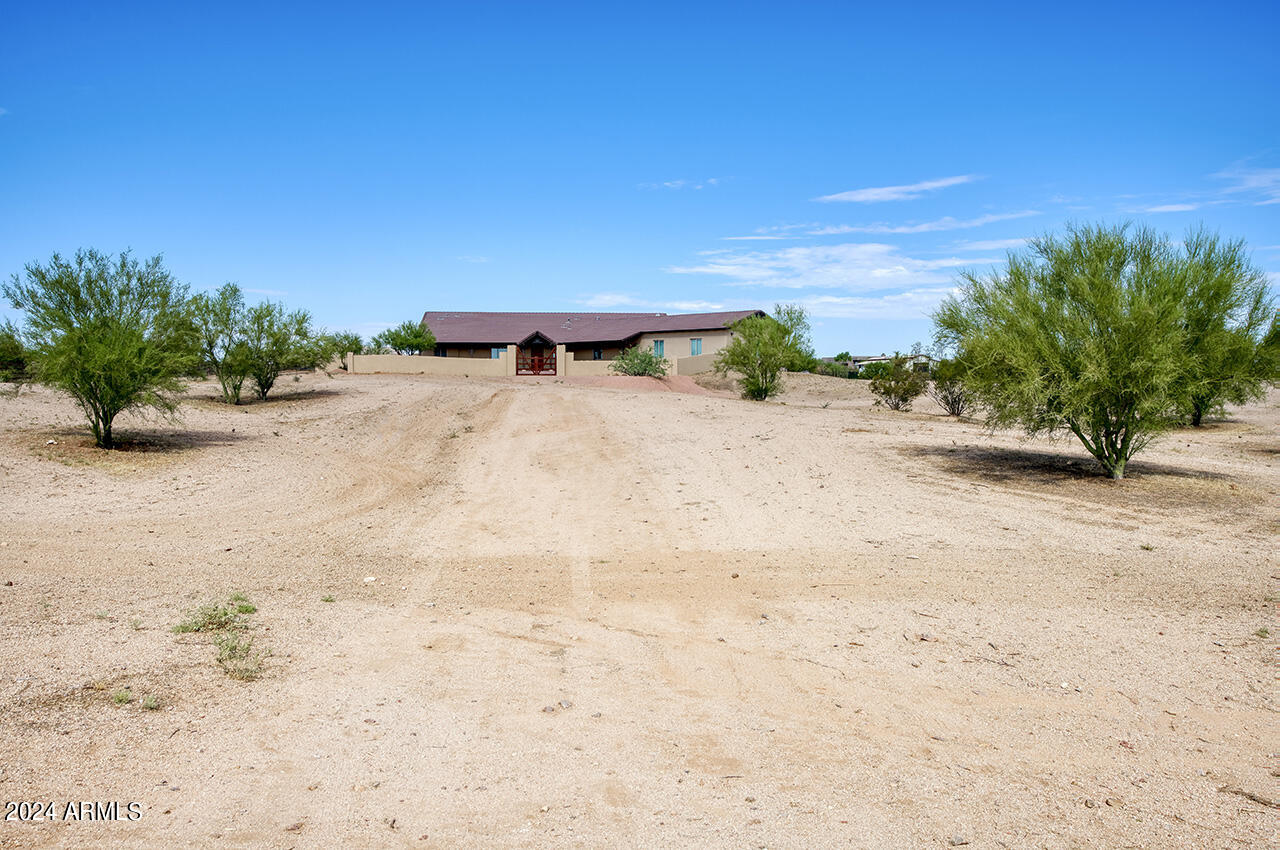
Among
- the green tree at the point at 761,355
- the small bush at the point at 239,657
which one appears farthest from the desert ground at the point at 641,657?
the green tree at the point at 761,355

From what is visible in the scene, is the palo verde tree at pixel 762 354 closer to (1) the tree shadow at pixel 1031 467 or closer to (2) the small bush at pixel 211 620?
(1) the tree shadow at pixel 1031 467

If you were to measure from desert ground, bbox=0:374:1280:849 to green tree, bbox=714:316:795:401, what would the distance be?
23214mm

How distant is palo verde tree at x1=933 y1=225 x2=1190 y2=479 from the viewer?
46.1 ft

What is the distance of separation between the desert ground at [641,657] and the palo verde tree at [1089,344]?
1.36m

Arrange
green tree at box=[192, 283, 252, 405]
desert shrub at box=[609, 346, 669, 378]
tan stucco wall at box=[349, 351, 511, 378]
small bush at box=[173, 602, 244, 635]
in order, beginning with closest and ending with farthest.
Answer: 1. small bush at box=[173, 602, 244, 635]
2. green tree at box=[192, 283, 252, 405]
3. desert shrub at box=[609, 346, 669, 378]
4. tan stucco wall at box=[349, 351, 511, 378]

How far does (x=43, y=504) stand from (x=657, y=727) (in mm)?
10939

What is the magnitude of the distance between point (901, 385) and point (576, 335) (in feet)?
106

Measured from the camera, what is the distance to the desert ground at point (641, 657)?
428 centimetres

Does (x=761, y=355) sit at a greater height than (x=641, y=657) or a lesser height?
greater

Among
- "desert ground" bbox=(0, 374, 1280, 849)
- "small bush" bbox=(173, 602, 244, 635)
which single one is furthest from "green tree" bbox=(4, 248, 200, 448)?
"small bush" bbox=(173, 602, 244, 635)

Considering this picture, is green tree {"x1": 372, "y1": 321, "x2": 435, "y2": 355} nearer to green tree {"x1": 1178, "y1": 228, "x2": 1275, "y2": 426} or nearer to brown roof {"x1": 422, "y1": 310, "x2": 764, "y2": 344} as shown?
brown roof {"x1": 422, "y1": 310, "x2": 764, "y2": 344}

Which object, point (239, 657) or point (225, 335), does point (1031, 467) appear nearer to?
point (239, 657)

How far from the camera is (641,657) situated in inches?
270

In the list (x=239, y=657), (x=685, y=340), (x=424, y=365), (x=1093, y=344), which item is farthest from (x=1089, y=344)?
(x=685, y=340)
